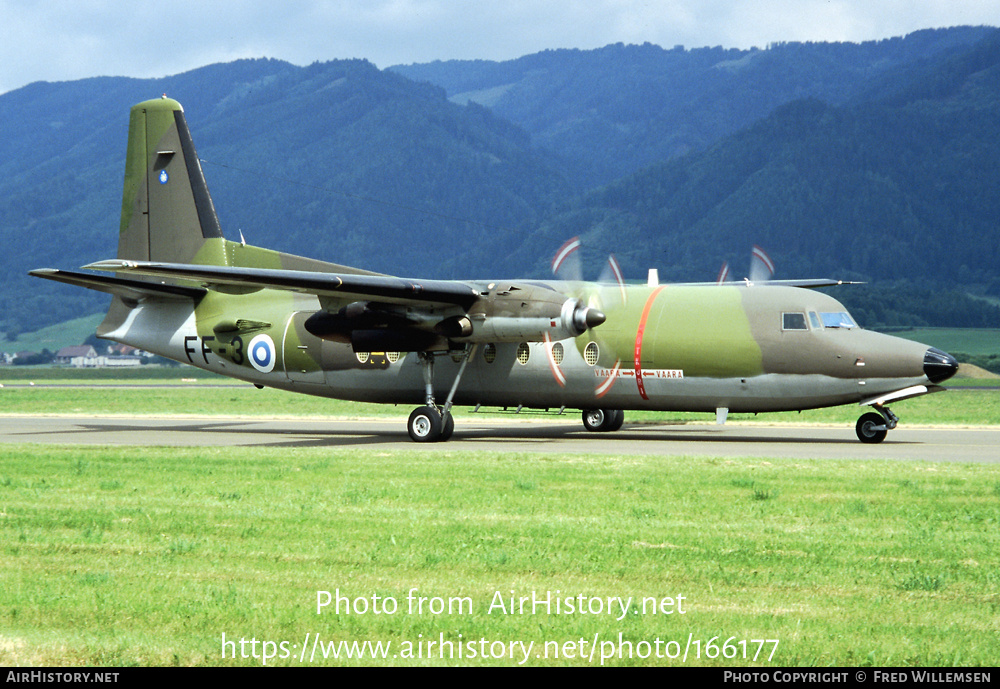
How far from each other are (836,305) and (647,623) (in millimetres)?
17562

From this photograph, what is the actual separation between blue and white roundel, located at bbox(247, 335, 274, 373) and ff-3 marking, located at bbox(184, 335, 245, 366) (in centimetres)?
37

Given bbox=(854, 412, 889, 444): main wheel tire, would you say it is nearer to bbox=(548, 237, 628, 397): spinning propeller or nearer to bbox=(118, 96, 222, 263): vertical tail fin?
bbox=(548, 237, 628, 397): spinning propeller

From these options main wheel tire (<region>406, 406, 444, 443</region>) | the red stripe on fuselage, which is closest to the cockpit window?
the red stripe on fuselage

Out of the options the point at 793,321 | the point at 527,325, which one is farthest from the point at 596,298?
the point at 793,321

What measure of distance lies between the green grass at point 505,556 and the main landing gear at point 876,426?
5.57 metres

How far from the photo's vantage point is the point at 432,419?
2550cm

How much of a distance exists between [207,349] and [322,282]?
8.02 m

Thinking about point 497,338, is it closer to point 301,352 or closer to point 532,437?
point 532,437

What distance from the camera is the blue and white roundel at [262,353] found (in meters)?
28.2

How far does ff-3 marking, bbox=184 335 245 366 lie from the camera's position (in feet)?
A: 93.8

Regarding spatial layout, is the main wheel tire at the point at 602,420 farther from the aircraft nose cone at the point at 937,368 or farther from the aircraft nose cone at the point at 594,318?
the aircraft nose cone at the point at 937,368

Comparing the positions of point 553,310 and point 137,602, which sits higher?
point 553,310
